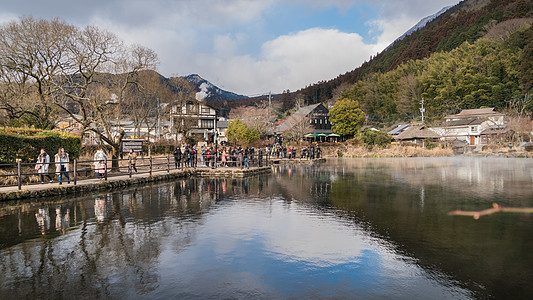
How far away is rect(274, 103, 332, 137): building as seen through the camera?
61.7 m

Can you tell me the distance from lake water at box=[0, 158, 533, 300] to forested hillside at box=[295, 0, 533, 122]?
52916 mm

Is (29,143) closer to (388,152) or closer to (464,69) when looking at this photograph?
(388,152)

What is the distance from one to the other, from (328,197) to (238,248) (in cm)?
640

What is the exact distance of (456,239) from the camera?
6.74 meters

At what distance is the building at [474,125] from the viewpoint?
52.6m

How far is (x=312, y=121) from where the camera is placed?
66.8 m

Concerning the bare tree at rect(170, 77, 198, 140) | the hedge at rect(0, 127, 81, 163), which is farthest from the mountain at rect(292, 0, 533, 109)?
the hedge at rect(0, 127, 81, 163)

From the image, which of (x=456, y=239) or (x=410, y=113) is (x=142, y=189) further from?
(x=410, y=113)

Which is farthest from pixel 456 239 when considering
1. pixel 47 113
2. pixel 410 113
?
pixel 410 113

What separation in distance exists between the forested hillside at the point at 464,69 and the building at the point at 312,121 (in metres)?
12.6

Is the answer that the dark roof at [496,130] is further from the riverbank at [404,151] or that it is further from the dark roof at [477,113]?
the riverbank at [404,151]

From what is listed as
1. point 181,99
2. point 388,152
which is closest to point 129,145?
point 181,99

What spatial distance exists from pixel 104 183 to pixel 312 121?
55.5 meters

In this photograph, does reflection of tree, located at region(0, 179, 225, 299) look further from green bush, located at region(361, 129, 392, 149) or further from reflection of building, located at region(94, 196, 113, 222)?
green bush, located at region(361, 129, 392, 149)
